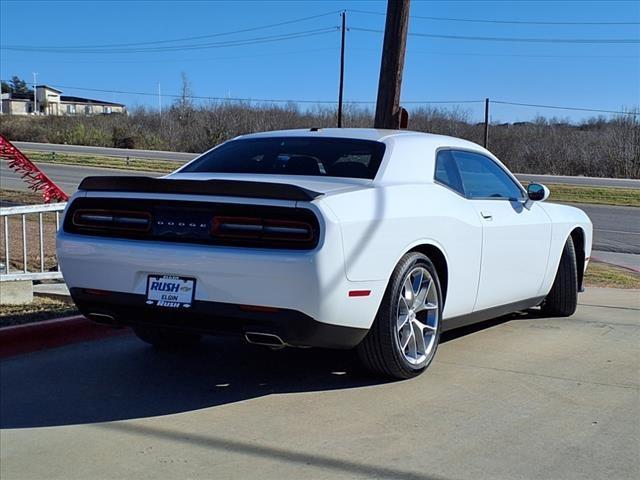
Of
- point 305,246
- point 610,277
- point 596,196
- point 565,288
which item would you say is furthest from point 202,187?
point 596,196

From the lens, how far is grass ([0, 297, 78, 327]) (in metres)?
6.11

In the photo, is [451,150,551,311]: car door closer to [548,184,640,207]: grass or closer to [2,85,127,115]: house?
[548,184,640,207]: grass

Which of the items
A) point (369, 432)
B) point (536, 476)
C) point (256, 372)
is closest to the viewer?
point (536, 476)

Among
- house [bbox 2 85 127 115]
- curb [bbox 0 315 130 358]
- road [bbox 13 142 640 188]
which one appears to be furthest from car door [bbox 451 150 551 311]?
house [bbox 2 85 127 115]

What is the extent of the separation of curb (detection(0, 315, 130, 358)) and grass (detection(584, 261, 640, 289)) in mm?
6325

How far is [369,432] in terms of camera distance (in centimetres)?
418

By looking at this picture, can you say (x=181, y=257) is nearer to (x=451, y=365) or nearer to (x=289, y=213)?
(x=289, y=213)

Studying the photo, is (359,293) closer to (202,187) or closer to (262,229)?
(262,229)

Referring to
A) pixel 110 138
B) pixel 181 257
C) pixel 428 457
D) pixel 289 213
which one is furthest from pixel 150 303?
pixel 110 138

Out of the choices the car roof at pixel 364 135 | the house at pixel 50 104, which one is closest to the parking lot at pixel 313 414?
the car roof at pixel 364 135

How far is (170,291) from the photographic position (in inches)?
178

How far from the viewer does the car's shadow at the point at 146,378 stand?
4.54 meters

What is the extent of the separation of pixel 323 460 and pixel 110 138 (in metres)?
63.3

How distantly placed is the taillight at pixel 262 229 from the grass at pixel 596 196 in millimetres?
22775
